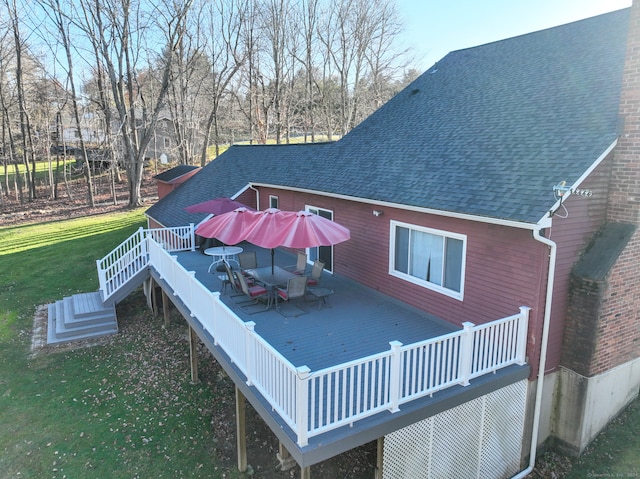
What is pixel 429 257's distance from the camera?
862 centimetres

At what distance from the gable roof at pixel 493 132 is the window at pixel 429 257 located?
75cm

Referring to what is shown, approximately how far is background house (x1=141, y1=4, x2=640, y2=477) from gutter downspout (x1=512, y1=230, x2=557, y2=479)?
0.02 metres

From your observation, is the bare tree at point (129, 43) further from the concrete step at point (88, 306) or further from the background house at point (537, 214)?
the background house at point (537, 214)

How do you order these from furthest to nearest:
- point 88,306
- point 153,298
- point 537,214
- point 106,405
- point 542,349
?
point 153,298 < point 88,306 < point 106,405 < point 542,349 < point 537,214

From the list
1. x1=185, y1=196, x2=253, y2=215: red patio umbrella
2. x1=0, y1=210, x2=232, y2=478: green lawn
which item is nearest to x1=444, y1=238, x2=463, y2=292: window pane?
x1=0, y1=210, x2=232, y2=478: green lawn

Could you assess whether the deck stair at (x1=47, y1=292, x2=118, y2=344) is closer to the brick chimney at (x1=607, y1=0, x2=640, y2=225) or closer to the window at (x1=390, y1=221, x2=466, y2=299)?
the window at (x1=390, y1=221, x2=466, y2=299)

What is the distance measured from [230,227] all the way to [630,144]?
760 cm

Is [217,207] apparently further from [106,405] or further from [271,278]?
[106,405]

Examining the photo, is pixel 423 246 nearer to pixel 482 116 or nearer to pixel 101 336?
pixel 482 116

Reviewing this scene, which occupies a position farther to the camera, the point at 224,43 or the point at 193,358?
the point at 224,43

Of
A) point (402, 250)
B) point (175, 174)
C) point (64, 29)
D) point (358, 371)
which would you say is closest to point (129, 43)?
point (64, 29)

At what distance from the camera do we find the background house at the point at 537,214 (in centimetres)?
676

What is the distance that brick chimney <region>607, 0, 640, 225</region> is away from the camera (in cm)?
671

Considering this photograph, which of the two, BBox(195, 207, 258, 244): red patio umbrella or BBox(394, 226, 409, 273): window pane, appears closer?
BBox(394, 226, 409, 273): window pane
